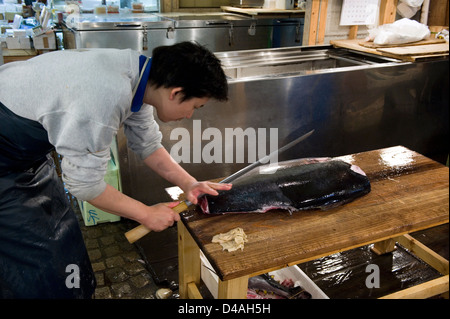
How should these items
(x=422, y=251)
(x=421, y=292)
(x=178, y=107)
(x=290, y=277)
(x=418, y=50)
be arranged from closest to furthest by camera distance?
1. (x=178, y=107)
2. (x=421, y=292)
3. (x=290, y=277)
4. (x=422, y=251)
5. (x=418, y=50)

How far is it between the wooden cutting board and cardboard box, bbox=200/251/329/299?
587 mm

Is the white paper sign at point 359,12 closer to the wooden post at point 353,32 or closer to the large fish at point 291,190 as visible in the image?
the wooden post at point 353,32

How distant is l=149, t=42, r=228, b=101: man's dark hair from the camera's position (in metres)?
1.63

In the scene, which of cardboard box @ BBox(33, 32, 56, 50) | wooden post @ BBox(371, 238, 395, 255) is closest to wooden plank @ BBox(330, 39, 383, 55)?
wooden post @ BBox(371, 238, 395, 255)

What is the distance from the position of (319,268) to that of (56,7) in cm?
784

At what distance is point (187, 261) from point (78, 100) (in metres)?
1.28

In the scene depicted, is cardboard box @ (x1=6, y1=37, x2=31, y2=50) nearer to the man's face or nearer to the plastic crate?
the plastic crate

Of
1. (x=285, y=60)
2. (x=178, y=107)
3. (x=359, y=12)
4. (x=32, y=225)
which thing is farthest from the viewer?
(x=359, y=12)

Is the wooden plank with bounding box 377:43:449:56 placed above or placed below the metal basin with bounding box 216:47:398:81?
above

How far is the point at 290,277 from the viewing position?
2.66 meters

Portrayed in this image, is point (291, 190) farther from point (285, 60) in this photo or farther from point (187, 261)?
point (285, 60)

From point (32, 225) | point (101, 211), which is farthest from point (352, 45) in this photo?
point (32, 225)

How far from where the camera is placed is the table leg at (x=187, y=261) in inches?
90.4

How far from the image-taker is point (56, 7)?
8.12 metres
